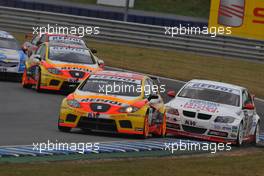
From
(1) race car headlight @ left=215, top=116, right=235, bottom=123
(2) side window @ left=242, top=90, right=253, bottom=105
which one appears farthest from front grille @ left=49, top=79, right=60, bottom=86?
(1) race car headlight @ left=215, top=116, right=235, bottom=123

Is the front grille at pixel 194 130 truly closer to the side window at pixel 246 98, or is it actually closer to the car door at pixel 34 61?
the side window at pixel 246 98

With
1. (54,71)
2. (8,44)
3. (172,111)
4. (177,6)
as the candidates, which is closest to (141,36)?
(8,44)

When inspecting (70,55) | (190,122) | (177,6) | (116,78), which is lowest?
(177,6)

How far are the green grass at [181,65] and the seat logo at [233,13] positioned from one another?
4257 mm

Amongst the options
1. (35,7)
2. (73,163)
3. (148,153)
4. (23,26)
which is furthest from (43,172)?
(35,7)

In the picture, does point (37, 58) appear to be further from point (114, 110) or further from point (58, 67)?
point (114, 110)

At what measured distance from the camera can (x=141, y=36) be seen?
41.6 m

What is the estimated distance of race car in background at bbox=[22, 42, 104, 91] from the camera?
86.4ft

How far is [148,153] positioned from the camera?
1641 centimetres

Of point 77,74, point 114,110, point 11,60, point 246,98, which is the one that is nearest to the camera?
point 114,110

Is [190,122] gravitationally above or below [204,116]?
below

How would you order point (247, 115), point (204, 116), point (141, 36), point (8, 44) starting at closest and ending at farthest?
1. point (204, 116)
2. point (247, 115)
3. point (8, 44)
4. point (141, 36)

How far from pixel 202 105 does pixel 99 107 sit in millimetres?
2547

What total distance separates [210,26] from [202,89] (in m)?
24.1
